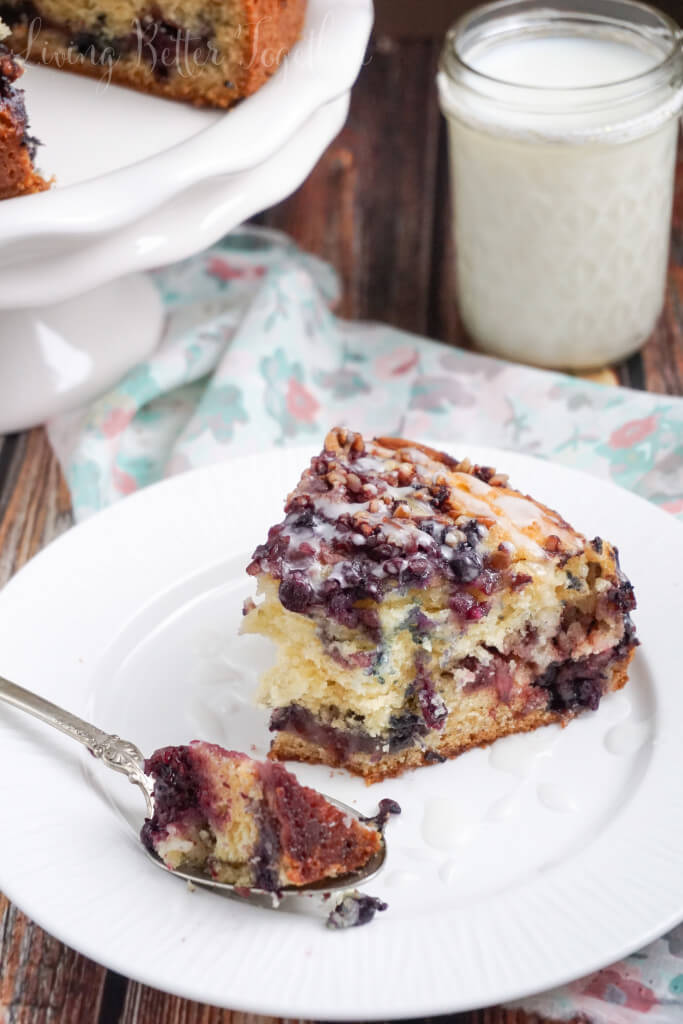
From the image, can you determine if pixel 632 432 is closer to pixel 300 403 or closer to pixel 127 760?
pixel 300 403

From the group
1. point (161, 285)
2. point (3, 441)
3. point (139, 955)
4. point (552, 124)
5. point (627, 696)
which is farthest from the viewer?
point (161, 285)

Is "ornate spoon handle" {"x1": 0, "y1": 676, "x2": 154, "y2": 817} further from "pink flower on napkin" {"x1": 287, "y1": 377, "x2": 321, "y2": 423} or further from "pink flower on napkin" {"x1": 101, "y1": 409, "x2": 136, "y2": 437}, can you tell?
"pink flower on napkin" {"x1": 287, "y1": 377, "x2": 321, "y2": 423}

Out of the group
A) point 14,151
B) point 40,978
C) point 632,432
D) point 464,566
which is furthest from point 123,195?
point 40,978

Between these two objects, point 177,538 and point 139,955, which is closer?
point 139,955

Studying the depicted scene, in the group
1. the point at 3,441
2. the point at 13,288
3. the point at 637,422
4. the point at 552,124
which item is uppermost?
the point at 552,124

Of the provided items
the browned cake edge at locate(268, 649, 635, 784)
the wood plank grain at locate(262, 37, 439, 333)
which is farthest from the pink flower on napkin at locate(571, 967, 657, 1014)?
the wood plank grain at locate(262, 37, 439, 333)

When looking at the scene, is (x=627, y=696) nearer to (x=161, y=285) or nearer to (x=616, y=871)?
(x=616, y=871)

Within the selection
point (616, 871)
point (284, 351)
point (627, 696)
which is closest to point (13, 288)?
point (284, 351)
